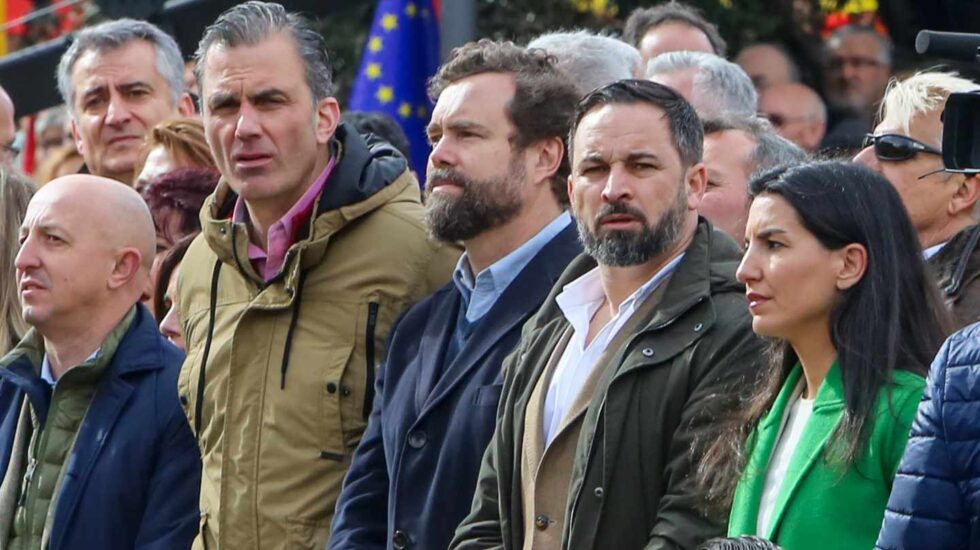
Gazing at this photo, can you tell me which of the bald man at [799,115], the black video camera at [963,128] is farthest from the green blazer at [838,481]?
the bald man at [799,115]

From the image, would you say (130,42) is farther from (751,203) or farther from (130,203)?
(751,203)

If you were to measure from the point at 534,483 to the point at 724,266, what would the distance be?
2.40 feet

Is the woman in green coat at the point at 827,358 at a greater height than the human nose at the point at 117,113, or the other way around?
the human nose at the point at 117,113

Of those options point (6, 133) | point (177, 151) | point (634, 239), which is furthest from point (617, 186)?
point (6, 133)

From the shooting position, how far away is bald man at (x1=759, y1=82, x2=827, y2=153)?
8.47 meters

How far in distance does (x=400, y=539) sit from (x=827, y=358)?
4.51 ft

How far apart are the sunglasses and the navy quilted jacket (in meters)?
1.78

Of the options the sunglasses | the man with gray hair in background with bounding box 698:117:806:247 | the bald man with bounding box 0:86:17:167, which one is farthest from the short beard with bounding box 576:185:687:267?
the bald man with bounding box 0:86:17:167

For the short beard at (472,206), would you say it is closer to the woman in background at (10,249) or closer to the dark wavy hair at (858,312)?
the dark wavy hair at (858,312)

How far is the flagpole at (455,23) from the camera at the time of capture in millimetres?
9312

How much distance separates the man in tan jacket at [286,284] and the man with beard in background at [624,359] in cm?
68

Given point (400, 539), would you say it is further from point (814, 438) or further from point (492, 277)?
point (814, 438)

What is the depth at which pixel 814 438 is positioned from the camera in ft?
15.2

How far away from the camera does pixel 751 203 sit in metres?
5.00
